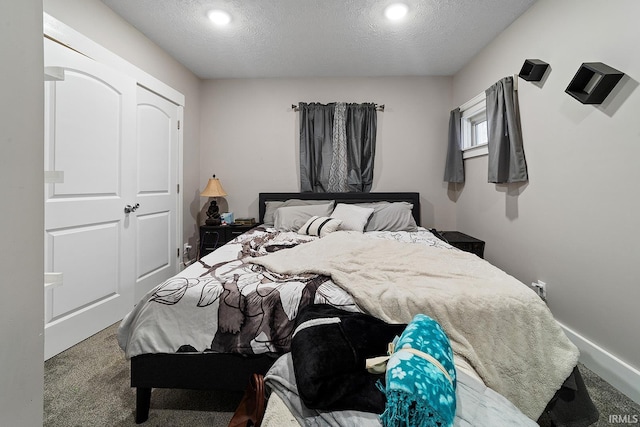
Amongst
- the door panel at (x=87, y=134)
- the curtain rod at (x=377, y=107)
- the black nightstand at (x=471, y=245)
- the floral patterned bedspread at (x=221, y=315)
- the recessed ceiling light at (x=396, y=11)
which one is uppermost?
the recessed ceiling light at (x=396, y=11)

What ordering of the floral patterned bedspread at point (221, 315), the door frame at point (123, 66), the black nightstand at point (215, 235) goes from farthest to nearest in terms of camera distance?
the black nightstand at point (215, 235) → the door frame at point (123, 66) → the floral patterned bedspread at point (221, 315)

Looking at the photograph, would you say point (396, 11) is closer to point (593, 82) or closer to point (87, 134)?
point (593, 82)

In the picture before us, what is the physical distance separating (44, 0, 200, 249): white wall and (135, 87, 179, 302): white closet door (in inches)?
10.5

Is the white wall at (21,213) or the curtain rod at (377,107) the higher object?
the curtain rod at (377,107)

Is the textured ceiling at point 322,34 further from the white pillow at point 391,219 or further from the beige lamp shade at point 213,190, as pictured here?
the white pillow at point 391,219

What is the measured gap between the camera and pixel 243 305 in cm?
137

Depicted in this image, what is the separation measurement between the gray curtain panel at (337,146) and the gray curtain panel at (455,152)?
0.89m

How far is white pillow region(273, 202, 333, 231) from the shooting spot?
309cm

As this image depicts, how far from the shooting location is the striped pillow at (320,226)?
110 inches

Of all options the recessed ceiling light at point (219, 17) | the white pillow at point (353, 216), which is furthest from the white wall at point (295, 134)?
the recessed ceiling light at point (219, 17)

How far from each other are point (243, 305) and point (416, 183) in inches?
117

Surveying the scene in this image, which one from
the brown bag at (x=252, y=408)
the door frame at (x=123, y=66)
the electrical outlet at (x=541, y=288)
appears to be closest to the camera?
the brown bag at (x=252, y=408)

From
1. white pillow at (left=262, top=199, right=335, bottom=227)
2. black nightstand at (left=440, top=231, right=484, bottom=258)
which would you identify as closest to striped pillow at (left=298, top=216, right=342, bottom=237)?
white pillow at (left=262, top=199, right=335, bottom=227)

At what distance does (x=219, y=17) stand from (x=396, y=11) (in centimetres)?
142
